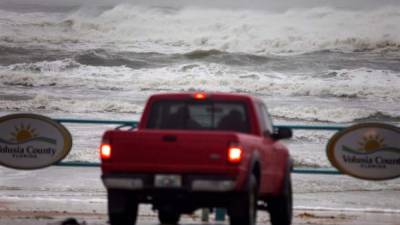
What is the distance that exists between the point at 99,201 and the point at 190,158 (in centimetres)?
682

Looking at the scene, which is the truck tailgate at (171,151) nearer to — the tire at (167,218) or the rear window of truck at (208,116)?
the rear window of truck at (208,116)

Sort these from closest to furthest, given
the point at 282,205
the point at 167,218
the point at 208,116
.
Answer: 1. the point at 208,116
2. the point at 282,205
3. the point at 167,218

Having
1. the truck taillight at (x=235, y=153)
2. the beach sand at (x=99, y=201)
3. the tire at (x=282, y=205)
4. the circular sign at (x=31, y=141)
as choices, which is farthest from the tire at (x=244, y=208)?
the circular sign at (x=31, y=141)

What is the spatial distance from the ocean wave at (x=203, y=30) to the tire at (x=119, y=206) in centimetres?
3302

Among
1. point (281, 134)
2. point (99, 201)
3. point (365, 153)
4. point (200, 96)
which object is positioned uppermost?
point (200, 96)

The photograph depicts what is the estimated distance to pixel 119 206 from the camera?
10.6 meters

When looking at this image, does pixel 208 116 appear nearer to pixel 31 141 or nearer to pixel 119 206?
pixel 119 206

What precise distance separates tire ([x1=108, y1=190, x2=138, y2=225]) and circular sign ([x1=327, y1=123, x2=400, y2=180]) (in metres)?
5.00

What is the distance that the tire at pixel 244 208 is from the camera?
33.8ft

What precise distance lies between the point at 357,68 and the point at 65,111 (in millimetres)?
10489

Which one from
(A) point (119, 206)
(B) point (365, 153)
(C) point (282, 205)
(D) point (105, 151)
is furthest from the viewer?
(B) point (365, 153)

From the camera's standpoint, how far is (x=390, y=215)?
15586mm

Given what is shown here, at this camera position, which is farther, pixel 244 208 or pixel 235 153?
pixel 244 208

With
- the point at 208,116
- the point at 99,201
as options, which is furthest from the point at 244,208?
the point at 99,201
